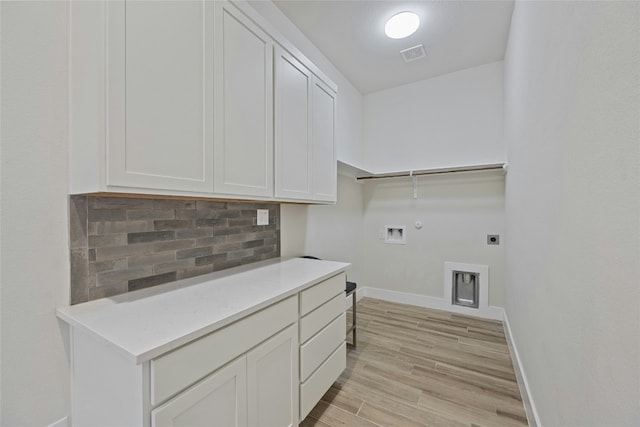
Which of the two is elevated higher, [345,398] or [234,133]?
[234,133]

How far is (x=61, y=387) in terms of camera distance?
3.42 feet

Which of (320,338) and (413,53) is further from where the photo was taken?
(413,53)

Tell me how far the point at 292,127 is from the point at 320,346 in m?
1.40

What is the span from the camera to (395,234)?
3457 millimetres

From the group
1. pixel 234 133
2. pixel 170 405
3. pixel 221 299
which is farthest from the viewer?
pixel 234 133

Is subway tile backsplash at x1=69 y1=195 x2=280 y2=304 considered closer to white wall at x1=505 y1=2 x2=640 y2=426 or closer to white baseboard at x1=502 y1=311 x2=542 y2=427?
white wall at x1=505 y1=2 x2=640 y2=426

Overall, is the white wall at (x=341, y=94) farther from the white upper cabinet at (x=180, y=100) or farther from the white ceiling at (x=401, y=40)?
the white upper cabinet at (x=180, y=100)

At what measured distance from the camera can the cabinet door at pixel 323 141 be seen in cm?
202

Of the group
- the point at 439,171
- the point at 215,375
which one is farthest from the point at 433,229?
the point at 215,375

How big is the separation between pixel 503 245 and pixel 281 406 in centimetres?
277

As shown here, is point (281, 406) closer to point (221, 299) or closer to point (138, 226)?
point (221, 299)

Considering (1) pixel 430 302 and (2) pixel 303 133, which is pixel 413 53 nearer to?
(2) pixel 303 133

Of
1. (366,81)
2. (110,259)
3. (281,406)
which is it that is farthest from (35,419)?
(366,81)

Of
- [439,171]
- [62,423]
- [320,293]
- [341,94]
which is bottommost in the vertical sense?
[62,423]
